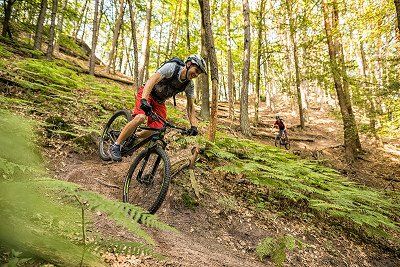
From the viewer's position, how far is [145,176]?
16.3 ft

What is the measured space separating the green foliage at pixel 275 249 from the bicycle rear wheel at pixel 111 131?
325cm

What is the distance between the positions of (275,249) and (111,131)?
152 inches

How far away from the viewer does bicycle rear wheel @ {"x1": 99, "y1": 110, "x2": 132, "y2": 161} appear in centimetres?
608

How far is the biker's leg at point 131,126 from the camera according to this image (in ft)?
15.8

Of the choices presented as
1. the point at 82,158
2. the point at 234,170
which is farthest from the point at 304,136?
the point at 82,158

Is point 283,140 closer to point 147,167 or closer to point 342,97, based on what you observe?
point 342,97

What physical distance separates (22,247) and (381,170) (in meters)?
16.9

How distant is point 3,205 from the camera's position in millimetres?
1575

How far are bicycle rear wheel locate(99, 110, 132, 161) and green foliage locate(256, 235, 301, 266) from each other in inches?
128

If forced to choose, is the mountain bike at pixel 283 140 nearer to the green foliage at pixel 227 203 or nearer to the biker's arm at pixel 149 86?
the green foliage at pixel 227 203

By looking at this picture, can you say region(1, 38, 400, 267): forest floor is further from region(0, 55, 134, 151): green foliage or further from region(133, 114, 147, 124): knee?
region(133, 114, 147, 124): knee

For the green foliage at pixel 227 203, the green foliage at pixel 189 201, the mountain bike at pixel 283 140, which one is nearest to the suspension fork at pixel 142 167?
the green foliage at pixel 189 201

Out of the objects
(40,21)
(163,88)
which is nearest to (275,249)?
(163,88)

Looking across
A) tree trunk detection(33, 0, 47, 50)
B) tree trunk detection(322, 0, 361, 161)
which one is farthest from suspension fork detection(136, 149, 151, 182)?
tree trunk detection(322, 0, 361, 161)
